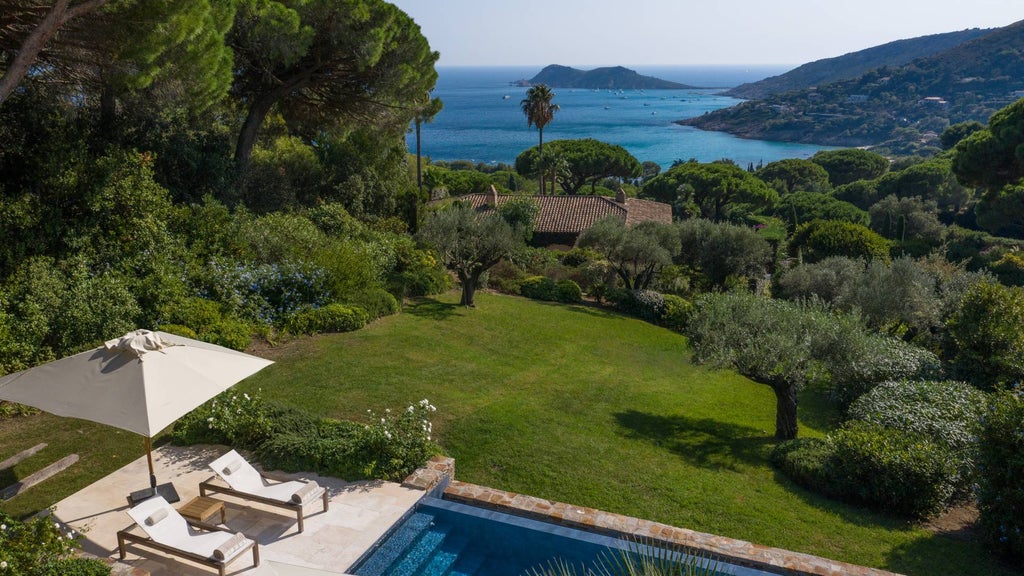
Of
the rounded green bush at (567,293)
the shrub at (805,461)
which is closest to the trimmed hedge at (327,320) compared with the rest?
the shrub at (805,461)

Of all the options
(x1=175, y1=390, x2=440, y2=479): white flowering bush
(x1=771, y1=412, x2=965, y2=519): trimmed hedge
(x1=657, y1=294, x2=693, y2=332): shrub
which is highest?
(x1=175, y1=390, x2=440, y2=479): white flowering bush

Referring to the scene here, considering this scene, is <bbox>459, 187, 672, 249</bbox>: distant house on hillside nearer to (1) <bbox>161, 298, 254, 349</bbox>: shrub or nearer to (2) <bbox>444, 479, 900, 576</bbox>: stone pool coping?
(1) <bbox>161, 298, 254, 349</bbox>: shrub

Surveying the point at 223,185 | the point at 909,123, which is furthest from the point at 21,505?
the point at 909,123

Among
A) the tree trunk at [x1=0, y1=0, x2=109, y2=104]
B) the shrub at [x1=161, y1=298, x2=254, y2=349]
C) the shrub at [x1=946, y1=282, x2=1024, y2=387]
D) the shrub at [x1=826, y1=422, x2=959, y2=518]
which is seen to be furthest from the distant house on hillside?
the shrub at [x1=826, y1=422, x2=959, y2=518]

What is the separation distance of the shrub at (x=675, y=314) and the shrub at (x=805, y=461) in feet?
41.9

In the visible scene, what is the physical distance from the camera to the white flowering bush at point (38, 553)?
5.78 meters

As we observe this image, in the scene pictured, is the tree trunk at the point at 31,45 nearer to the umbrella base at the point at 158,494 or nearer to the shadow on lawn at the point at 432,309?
the umbrella base at the point at 158,494

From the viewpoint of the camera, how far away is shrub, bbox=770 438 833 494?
10.4 meters

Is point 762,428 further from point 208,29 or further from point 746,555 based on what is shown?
point 208,29

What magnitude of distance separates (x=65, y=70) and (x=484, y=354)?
11.1 meters

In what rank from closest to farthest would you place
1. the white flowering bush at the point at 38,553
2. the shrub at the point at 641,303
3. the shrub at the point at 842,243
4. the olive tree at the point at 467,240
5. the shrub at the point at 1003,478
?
the white flowering bush at the point at 38,553 < the shrub at the point at 1003,478 < the olive tree at the point at 467,240 < the shrub at the point at 641,303 < the shrub at the point at 842,243

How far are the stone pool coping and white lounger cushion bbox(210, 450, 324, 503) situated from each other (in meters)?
2.00

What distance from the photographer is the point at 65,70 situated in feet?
47.8

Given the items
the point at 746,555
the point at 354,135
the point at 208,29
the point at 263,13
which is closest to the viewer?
the point at 746,555
